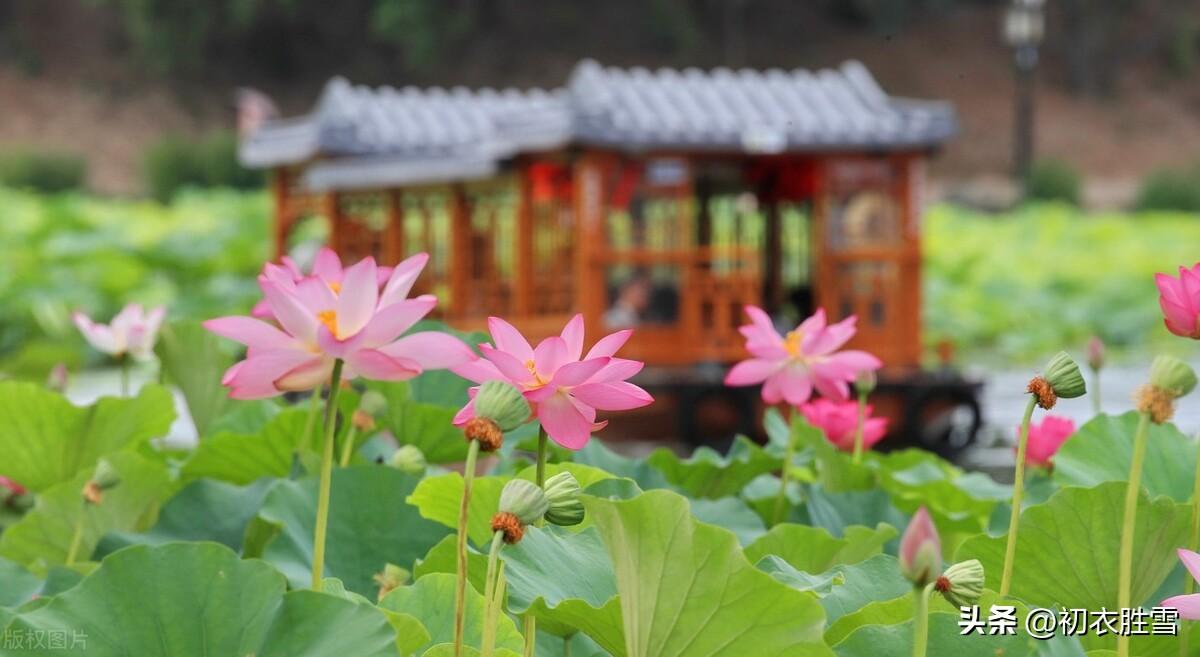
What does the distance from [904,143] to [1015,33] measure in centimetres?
1041

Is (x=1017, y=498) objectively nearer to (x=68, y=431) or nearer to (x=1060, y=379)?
(x=1060, y=379)

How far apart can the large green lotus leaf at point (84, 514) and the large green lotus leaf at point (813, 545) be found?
48 cm

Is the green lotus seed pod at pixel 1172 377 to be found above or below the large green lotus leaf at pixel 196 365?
above

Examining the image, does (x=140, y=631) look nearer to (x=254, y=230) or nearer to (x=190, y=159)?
(x=254, y=230)

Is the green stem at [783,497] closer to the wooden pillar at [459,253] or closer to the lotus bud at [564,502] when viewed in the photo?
the lotus bud at [564,502]

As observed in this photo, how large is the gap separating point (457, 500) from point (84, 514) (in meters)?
0.40

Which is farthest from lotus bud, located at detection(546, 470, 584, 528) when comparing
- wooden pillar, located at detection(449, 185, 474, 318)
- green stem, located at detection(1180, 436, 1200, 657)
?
wooden pillar, located at detection(449, 185, 474, 318)

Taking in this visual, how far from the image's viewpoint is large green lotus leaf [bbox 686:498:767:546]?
1.19m

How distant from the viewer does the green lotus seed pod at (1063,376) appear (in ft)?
2.81

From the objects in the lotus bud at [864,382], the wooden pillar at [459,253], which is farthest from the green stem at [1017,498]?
the wooden pillar at [459,253]

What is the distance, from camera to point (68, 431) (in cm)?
138

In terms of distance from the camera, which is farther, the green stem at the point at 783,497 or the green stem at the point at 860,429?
the green stem at the point at 860,429

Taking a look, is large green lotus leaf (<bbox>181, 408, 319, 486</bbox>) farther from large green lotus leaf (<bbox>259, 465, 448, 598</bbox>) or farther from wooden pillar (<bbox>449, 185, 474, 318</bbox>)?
wooden pillar (<bbox>449, 185, 474, 318</bbox>)

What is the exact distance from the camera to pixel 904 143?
275 inches
